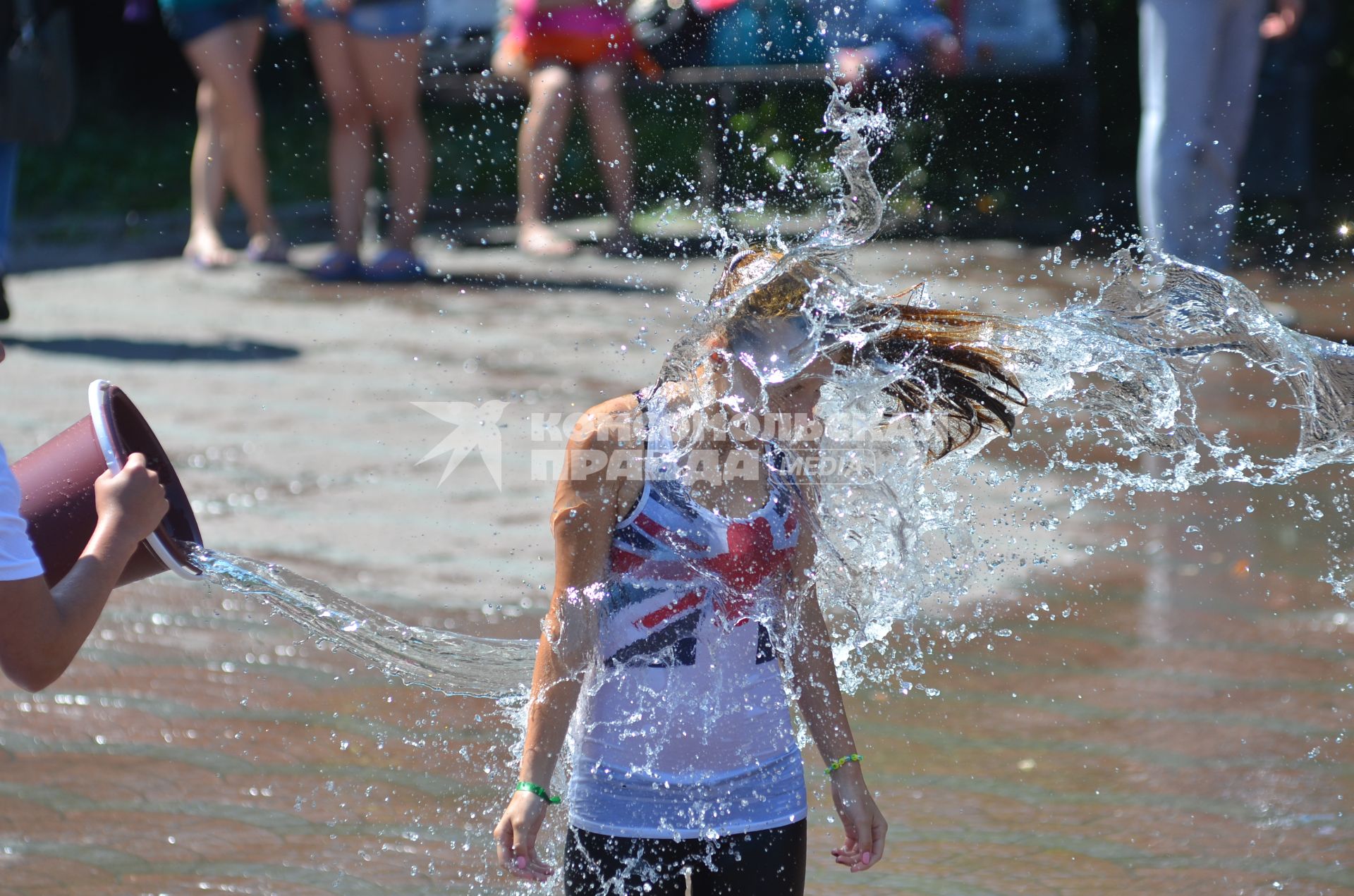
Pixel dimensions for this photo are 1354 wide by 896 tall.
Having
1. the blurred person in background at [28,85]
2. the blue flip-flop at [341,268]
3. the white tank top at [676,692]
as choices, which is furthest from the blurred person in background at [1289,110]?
the white tank top at [676,692]

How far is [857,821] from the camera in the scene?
7.47 ft

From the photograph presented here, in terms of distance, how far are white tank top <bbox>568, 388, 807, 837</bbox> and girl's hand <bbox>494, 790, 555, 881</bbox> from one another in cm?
8

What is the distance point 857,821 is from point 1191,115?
15.8 feet

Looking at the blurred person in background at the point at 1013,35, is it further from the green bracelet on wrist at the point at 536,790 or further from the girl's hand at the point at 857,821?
the green bracelet on wrist at the point at 536,790

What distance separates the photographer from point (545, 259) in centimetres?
875

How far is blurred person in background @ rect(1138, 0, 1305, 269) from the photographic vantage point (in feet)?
20.9

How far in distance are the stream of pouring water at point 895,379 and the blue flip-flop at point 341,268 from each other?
4993 millimetres

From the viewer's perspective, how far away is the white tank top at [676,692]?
2.18 m

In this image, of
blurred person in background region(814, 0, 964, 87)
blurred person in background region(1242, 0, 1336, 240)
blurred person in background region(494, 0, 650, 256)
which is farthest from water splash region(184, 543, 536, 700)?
blurred person in background region(1242, 0, 1336, 240)

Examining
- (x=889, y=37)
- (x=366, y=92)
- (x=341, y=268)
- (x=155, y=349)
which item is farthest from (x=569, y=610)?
(x=889, y=37)

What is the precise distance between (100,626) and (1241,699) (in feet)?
9.16

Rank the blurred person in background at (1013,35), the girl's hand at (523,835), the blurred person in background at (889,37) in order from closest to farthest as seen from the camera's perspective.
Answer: the girl's hand at (523,835) → the blurred person in background at (889,37) → the blurred person in background at (1013,35)

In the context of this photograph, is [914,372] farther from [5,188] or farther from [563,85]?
[563,85]

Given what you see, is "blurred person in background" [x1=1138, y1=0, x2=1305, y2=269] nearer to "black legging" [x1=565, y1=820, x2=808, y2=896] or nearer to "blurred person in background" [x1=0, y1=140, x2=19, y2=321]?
"blurred person in background" [x1=0, y1=140, x2=19, y2=321]
